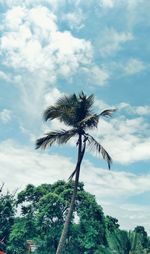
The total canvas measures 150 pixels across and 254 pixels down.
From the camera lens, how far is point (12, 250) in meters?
52.8

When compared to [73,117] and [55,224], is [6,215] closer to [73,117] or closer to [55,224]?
[55,224]

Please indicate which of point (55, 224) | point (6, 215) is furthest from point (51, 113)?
point (6, 215)

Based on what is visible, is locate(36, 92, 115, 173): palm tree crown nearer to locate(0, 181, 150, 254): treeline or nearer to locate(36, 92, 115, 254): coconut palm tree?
locate(36, 92, 115, 254): coconut palm tree

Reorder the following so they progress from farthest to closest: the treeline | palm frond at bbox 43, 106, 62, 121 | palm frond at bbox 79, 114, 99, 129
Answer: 1. the treeline
2. palm frond at bbox 43, 106, 62, 121
3. palm frond at bbox 79, 114, 99, 129

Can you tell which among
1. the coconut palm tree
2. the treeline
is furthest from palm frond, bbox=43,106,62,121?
the treeline

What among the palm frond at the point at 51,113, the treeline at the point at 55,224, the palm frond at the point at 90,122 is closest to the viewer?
the palm frond at the point at 90,122

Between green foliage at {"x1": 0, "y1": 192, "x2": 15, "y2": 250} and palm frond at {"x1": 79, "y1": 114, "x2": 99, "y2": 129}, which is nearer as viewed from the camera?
palm frond at {"x1": 79, "y1": 114, "x2": 99, "y2": 129}

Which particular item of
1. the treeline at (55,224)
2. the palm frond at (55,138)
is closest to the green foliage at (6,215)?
the treeline at (55,224)

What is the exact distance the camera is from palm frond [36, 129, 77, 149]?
2334 centimetres

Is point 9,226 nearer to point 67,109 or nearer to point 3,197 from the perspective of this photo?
point 3,197

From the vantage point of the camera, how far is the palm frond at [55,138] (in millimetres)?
23344

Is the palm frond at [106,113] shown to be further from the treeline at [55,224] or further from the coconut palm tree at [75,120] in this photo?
the treeline at [55,224]

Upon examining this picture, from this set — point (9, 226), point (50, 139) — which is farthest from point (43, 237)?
point (50, 139)

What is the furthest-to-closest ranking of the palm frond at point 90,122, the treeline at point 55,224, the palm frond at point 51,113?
the treeline at point 55,224, the palm frond at point 51,113, the palm frond at point 90,122
